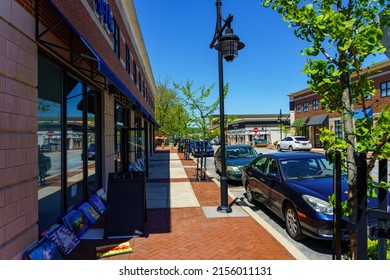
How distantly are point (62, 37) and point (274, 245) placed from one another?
5332mm

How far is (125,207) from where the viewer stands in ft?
16.8

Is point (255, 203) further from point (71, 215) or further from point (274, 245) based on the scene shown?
point (71, 215)

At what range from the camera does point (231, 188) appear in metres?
10.0

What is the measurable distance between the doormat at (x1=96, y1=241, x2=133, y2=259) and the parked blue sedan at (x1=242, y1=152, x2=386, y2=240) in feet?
9.62

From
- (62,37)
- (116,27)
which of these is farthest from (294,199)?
(116,27)

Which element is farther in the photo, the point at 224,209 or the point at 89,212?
the point at 224,209

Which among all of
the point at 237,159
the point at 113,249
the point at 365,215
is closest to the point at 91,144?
the point at 113,249

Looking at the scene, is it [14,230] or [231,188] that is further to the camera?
[231,188]

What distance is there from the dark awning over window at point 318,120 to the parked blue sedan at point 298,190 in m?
31.9

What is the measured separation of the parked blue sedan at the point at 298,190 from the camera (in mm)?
Result: 4355

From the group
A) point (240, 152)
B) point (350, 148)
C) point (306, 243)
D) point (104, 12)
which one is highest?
point (104, 12)

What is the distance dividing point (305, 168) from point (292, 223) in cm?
146

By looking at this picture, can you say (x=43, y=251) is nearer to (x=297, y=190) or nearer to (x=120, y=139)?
(x=297, y=190)

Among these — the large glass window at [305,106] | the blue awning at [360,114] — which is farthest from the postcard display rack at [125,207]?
the large glass window at [305,106]
